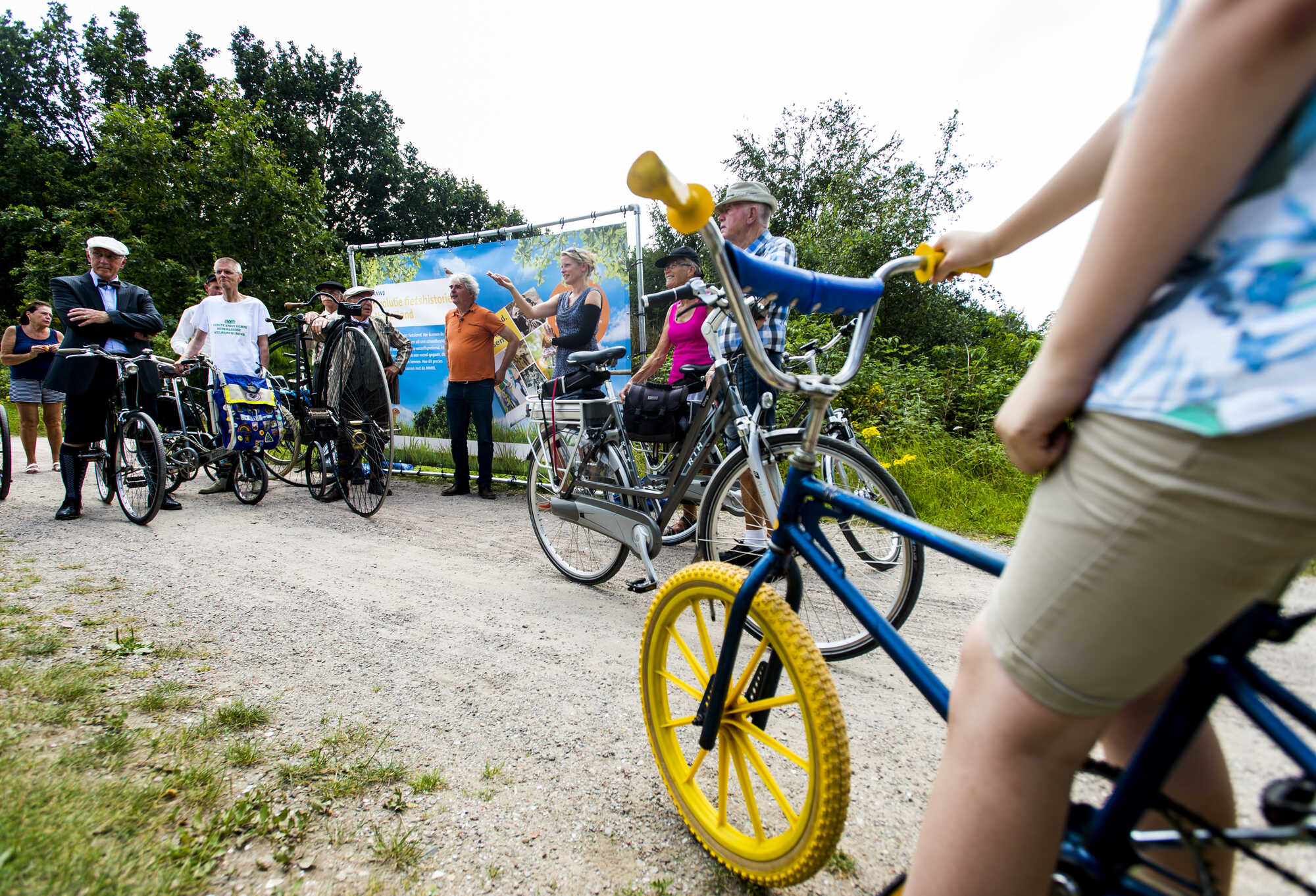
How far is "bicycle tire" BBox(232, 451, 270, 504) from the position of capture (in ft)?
19.4

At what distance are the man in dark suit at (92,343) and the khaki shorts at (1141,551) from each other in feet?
21.7

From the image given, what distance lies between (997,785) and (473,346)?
21.1 feet

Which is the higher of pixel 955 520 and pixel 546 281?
pixel 546 281

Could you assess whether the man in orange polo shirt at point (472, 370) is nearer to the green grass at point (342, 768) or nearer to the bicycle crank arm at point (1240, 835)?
the green grass at point (342, 768)

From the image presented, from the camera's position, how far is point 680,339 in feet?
15.6

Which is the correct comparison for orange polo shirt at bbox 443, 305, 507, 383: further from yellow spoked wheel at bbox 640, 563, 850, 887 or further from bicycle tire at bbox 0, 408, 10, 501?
yellow spoked wheel at bbox 640, 563, 850, 887

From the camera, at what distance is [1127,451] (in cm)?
59

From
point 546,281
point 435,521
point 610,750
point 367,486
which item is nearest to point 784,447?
point 610,750

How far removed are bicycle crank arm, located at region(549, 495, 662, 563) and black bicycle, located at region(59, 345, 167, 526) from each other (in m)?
3.58

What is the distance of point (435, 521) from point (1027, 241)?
5.09 m

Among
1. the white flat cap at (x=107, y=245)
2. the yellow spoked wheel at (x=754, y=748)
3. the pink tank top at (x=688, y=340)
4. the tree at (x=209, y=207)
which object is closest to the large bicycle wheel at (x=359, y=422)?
the white flat cap at (x=107, y=245)

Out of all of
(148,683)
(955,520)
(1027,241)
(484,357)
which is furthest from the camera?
(484,357)

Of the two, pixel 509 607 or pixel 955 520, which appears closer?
pixel 509 607

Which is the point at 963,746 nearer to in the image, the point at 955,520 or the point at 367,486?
the point at 955,520
